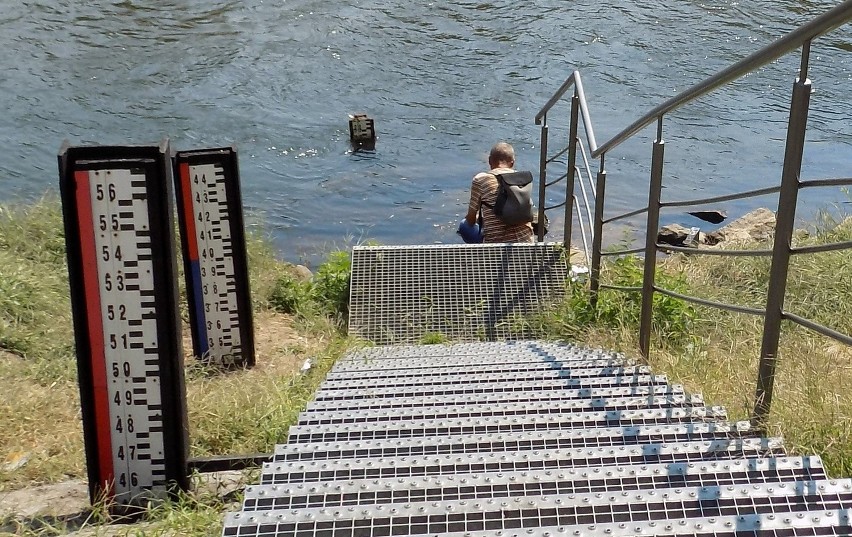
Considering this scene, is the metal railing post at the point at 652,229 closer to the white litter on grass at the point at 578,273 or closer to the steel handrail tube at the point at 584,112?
the steel handrail tube at the point at 584,112

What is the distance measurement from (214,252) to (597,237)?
237cm

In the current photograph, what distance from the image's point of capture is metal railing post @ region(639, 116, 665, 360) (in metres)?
4.09

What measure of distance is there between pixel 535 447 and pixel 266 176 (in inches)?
468

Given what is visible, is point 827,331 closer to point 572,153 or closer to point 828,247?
point 828,247

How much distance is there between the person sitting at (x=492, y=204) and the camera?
7848 mm

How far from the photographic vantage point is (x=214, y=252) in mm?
5316

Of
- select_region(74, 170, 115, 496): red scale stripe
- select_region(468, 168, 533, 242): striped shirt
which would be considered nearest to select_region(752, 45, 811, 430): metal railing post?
select_region(74, 170, 115, 496): red scale stripe

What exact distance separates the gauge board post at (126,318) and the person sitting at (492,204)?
5146 mm

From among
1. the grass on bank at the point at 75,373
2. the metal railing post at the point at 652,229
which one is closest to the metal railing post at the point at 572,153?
the grass on bank at the point at 75,373

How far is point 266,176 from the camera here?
13.9m

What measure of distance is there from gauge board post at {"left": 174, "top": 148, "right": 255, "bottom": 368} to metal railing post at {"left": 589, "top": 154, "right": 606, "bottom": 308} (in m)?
2.16

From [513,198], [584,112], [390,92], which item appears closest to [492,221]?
[513,198]

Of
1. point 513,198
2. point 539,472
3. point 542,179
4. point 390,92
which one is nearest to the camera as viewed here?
point 539,472

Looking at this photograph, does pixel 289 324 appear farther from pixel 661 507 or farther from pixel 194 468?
pixel 661 507
